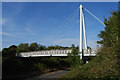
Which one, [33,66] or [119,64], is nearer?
[119,64]

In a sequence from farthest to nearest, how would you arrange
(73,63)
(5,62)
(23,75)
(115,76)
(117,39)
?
(23,75)
(5,62)
(73,63)
(115,76)
(117,39)

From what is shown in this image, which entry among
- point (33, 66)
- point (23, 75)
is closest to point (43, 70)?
point (33, 66)

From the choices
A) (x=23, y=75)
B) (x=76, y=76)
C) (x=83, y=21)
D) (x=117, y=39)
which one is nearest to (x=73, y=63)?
(x=76, y=76)

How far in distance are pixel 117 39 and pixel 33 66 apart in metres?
24.9

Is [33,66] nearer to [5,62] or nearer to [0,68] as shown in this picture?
[5,62]

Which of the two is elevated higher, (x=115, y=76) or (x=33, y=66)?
(x=115, y=76)

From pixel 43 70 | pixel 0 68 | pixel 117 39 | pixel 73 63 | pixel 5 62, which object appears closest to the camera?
pixel 117 39

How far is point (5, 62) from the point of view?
22.1 m

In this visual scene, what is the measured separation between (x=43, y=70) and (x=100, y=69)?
2150cm

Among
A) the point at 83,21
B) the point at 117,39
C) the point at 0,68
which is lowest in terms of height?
the point at 0,68

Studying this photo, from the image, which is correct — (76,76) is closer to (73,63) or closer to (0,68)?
(73,63)

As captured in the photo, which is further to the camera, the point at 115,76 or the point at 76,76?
the point at 76,76

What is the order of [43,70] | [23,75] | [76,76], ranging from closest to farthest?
[76,76]
[23,75]
[43,70]

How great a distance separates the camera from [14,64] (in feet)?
79.2
